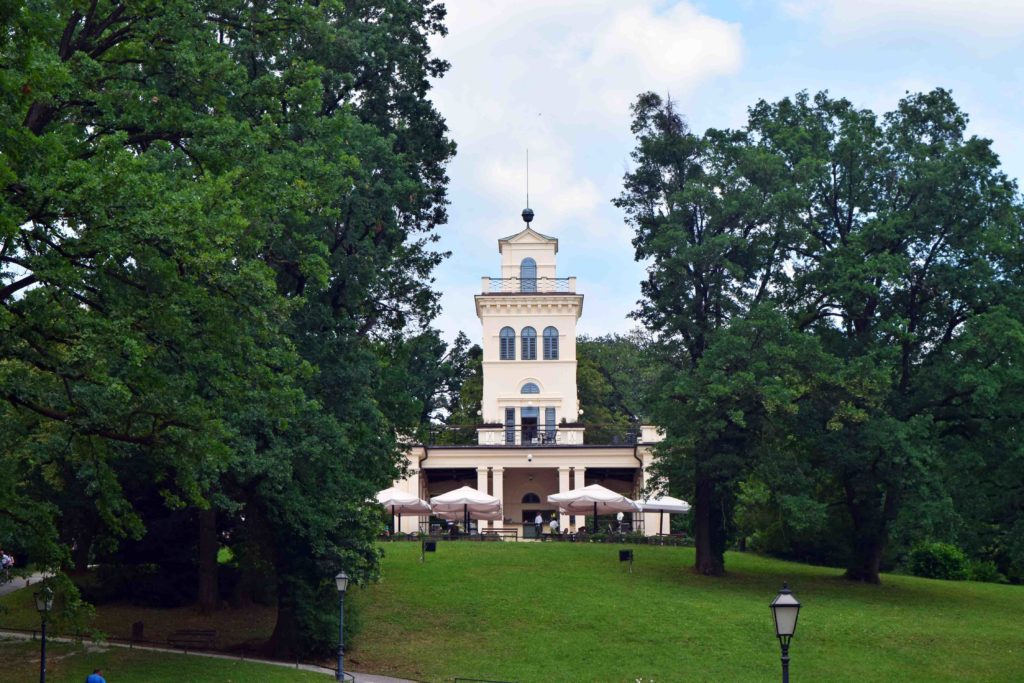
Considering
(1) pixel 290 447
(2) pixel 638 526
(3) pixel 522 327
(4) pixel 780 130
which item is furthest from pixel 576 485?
(1) pixel 290 447

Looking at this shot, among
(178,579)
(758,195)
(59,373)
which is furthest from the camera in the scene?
(758,195)

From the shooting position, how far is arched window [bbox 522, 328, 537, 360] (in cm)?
6619

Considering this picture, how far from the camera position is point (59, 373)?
16906 millimetres

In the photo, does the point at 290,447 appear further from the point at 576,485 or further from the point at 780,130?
the point at 576,485

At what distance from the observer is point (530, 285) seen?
221 feet

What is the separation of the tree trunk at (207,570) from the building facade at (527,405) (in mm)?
30303

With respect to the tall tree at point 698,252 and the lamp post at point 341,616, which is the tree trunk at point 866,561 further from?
the lamp post at point 341,616

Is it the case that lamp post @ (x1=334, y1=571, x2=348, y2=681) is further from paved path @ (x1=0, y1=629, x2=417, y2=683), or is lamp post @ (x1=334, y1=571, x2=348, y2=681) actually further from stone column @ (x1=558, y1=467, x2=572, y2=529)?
stone column @ (x1=558, y1=467, x2=572, y2=529)

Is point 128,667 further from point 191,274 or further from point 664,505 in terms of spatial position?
point 664,505

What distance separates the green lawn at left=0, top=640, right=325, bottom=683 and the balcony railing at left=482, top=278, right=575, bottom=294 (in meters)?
41.8

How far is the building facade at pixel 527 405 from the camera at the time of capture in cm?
6175

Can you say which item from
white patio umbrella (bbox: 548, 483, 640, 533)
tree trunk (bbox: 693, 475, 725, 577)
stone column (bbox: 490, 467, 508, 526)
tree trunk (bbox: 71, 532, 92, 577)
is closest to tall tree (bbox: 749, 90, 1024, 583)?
tree trunk (bbox: 693, 475, 725, 577)

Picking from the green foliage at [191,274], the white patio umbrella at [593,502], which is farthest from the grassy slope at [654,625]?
the white patio umbrella at [593,502]

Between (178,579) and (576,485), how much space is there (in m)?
31.2
